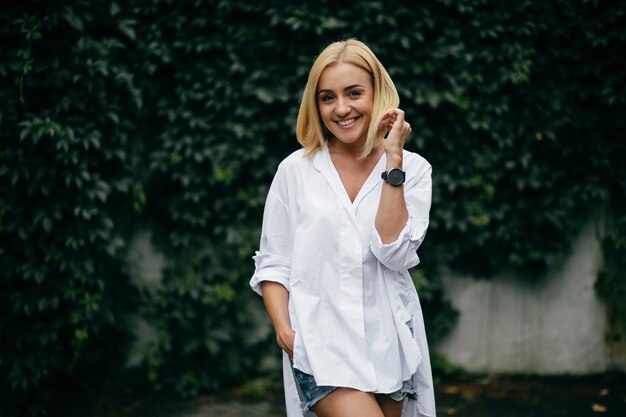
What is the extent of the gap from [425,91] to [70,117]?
238 cm

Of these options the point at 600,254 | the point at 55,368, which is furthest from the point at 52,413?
the point at 600,254

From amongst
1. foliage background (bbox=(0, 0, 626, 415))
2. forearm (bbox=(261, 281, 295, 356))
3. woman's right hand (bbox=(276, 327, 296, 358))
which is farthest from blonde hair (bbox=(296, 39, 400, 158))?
foliage background (bbox=(0, 0, 626, 415))

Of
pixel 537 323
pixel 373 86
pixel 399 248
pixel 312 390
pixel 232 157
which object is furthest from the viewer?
pixel 537 323

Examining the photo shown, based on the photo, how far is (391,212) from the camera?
2.15 metres

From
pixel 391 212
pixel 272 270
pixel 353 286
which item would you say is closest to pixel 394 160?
pixel 391 212

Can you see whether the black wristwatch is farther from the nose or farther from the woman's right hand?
the woman's right hand

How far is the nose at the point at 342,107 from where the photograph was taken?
2303 millimetres

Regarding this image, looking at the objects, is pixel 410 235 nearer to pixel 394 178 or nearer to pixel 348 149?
pixel 394 178

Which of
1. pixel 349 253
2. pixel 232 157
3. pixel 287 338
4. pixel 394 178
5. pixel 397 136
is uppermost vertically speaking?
pixel 232 157

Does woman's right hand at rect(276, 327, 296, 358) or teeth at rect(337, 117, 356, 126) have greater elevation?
teeth at rect(337, 117, 356, 126)

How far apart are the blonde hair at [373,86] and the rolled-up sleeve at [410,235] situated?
23cm

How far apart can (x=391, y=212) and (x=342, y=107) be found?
0.45 m

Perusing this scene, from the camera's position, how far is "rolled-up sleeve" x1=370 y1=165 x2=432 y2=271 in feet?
7.02

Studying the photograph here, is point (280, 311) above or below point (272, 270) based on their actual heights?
below
